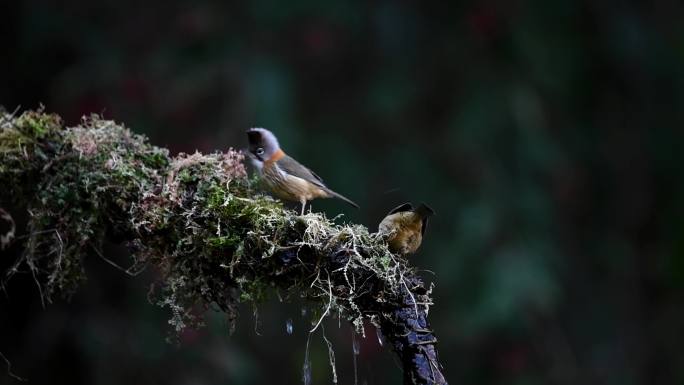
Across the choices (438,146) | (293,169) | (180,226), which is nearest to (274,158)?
(293,169)

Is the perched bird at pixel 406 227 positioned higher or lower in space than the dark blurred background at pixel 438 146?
lower

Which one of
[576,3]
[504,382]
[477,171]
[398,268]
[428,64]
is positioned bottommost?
[398,268]

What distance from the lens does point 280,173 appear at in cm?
350

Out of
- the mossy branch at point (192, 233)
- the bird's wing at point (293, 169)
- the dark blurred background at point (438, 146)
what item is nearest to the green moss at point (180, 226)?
the mossy branch at point (192, 233)

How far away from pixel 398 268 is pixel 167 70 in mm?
5615

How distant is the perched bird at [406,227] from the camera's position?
2.53 meters

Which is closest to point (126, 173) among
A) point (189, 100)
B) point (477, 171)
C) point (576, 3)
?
point (189, 100)

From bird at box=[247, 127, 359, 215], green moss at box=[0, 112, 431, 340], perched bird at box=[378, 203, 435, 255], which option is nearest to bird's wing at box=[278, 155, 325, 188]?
bird at box=[247, 127, 359, 215]

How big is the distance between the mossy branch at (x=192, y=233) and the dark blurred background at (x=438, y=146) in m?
3.87

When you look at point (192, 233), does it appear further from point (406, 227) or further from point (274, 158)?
point (274, 158)

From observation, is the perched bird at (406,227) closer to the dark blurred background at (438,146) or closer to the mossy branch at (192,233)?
the mossy branch at (192,233)

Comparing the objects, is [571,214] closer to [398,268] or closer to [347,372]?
[347,372]

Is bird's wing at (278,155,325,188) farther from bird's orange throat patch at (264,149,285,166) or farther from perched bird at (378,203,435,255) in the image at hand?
perched bird at (378,203,435,255)

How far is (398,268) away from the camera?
92.7 inches
